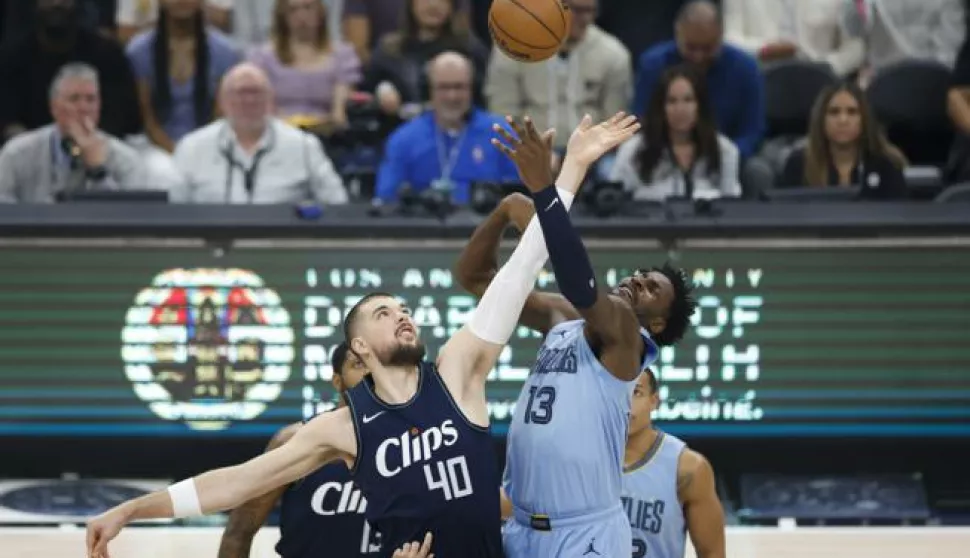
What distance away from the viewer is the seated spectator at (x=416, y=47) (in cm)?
1221

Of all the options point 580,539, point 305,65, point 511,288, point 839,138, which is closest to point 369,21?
point 305,65

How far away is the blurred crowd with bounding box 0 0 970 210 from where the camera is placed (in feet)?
35.6

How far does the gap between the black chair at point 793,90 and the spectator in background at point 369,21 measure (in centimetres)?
230

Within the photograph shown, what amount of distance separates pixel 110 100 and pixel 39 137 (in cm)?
105

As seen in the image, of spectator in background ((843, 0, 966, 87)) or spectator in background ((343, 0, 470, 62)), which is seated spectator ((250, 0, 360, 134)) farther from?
spectator in background ((843, 0, 966, 87))

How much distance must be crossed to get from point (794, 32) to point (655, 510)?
6.28 metres

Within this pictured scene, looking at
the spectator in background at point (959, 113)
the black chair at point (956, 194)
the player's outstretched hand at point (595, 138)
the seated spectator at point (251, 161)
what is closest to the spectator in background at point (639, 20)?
the spectator in background at point (959, 113)

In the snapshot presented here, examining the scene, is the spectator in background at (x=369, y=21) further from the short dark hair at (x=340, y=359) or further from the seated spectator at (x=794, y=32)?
the short dark hair at (x=340, y=359)

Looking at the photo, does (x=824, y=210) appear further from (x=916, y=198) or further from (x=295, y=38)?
(x=295, y=38)

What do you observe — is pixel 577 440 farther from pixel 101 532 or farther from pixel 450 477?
pixel 101 532

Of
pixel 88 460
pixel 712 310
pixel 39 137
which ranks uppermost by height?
pixel 39 137

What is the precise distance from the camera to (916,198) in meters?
10.4

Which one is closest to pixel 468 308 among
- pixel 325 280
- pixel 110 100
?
pixel 325 280

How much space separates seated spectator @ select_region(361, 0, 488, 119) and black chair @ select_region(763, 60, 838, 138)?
174cm
